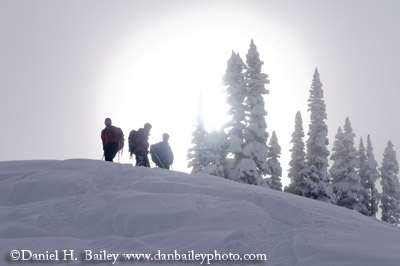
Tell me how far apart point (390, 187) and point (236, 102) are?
28.0 meters

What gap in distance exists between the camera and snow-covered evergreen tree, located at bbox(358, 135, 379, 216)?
46156 millimetres

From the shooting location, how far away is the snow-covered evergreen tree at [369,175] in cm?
4616

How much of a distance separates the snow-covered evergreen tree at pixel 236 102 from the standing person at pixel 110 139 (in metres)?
15.1

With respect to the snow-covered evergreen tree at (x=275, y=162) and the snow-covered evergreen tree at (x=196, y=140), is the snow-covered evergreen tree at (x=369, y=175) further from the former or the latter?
the snow-covered evergreen tree at (x=196, y=140)

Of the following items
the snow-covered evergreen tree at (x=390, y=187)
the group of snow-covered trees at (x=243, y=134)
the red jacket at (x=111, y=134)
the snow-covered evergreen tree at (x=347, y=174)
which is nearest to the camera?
the red jacket at (x=111, y=134)

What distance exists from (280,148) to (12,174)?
33935 millimetres

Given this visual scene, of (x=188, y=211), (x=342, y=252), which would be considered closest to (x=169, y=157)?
(x=188, y=211)

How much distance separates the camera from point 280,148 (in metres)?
44.8

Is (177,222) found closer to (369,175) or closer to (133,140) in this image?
(133,140)

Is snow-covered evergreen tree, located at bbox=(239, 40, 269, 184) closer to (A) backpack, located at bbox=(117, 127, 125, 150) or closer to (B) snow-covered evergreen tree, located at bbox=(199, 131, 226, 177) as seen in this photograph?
(B) snow-covered evergreen tree, located at bbox=(199, 131, 226, 177)

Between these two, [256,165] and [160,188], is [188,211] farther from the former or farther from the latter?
[256,165]

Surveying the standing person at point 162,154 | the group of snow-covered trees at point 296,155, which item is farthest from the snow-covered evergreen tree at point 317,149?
the standing person at point 162,154

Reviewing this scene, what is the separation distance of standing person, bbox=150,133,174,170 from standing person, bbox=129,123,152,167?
4.26 ft

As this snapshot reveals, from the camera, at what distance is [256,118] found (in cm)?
3350
